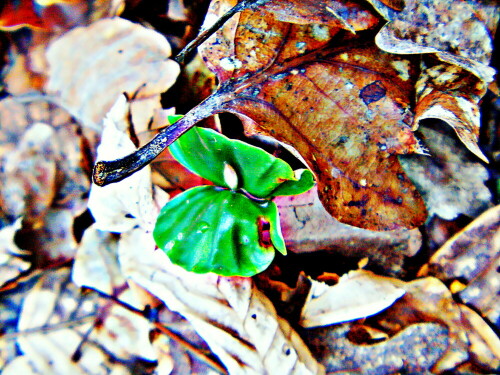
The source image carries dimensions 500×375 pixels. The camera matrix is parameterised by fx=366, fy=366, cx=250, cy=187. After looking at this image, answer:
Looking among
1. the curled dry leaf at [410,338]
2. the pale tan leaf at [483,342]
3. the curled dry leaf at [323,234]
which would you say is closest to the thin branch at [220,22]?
the curled dry leaf at [323,234]

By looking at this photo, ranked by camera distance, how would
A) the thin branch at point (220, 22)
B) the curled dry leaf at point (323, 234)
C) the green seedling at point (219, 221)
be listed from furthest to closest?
the curled dry leaf at point (323, 234)
the green seedling at point (219, 221)
the thin branch at point (220, 22)

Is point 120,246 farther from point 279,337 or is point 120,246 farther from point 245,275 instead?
point 279,337

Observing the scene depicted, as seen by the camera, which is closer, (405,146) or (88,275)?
(405,146)

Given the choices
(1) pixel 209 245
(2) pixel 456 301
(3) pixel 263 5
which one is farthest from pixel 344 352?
(3) pixel 263 5

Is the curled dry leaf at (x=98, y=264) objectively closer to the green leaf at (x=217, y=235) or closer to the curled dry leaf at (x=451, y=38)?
the green leaf at (x=217, y=235)

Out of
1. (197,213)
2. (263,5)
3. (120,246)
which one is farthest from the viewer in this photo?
(120,246)

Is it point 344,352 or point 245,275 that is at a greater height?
point 245,275

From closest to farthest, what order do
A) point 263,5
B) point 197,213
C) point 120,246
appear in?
point 263,5 < point 197,213 < point 120,246
